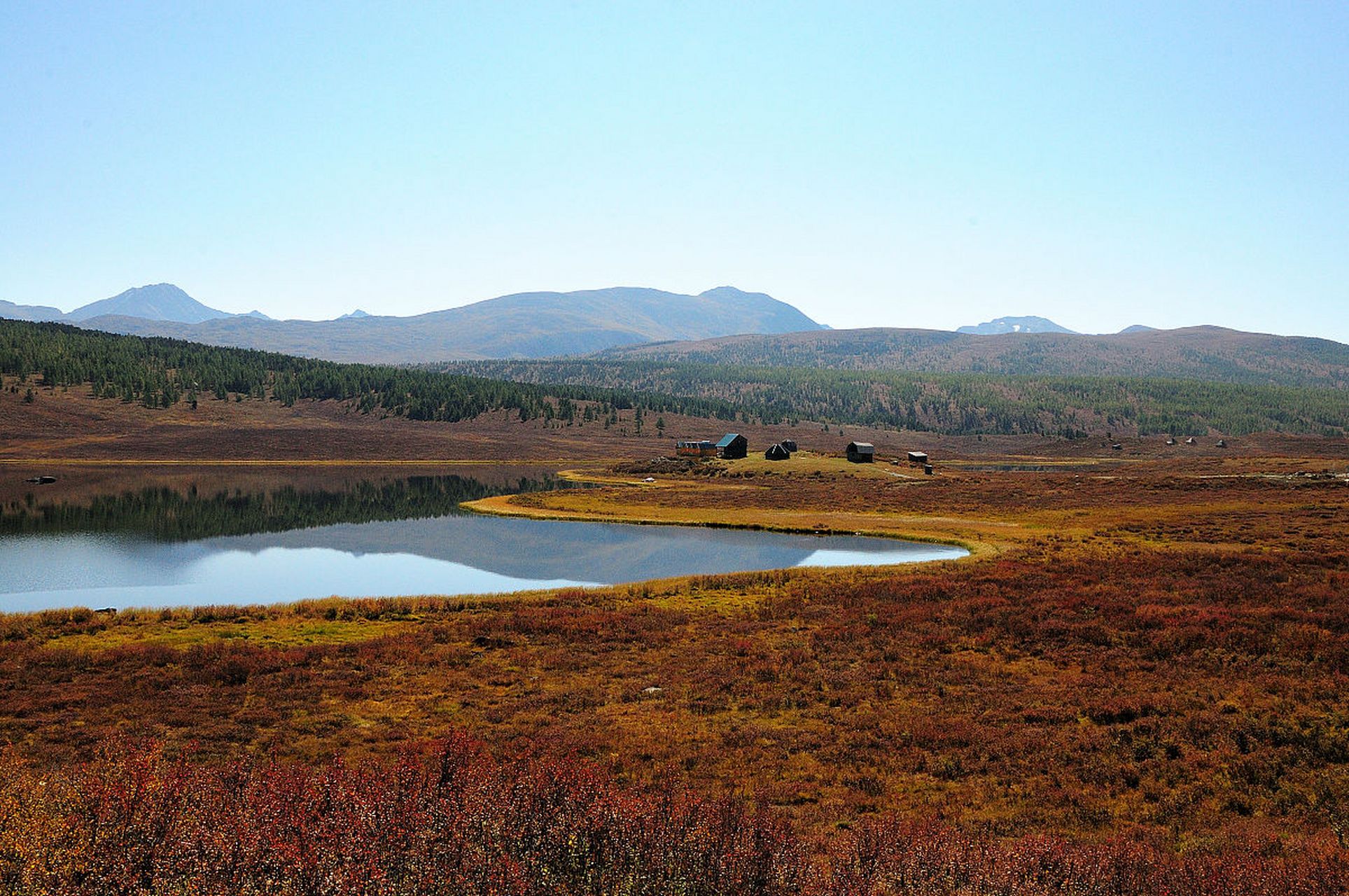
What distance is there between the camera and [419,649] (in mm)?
26266

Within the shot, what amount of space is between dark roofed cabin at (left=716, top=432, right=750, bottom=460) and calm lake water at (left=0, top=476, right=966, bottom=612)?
64626mm

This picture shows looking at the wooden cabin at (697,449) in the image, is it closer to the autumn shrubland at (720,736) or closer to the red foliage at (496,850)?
the autumn shrubland at (720,736)

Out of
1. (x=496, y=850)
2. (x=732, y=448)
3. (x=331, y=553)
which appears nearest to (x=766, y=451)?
(x=732, y=448)

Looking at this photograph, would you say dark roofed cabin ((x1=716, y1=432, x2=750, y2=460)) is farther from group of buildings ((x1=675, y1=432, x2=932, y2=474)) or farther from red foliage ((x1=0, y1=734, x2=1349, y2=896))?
red foliage ((x1=0, y1=734, x2=1349, y2=896))

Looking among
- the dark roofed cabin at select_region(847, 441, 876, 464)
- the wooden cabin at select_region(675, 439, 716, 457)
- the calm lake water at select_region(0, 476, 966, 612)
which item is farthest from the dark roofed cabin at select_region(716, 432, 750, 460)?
the calm lake water at select_region(0, 476, 966, 612)

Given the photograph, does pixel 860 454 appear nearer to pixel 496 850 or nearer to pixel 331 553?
pixel 331 553

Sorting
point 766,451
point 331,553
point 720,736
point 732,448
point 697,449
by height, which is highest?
point 720,736

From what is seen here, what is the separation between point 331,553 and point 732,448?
88.8m

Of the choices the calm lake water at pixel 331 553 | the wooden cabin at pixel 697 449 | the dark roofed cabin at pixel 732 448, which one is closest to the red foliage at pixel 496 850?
the calm lake water at pixel 331 553

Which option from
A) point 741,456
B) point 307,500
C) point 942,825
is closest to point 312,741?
point 942,825

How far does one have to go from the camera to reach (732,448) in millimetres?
136000

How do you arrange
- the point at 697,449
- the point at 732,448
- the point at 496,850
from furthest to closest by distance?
the point at 697,449 < the point at 732,448 < the point at 496,850

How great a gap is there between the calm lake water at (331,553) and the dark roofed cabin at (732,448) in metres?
64.6

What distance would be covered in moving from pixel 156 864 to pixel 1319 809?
54.3 feet
